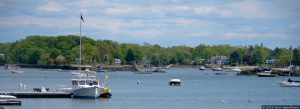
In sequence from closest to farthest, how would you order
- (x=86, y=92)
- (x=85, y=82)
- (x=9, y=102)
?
(x=9, y=102), (x=86, y=92), (x=85, y=82)

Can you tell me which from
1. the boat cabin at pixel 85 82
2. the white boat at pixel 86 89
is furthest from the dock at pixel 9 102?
the boat cabin at pixel 85 82

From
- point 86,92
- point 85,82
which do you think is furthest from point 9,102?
point 85,82

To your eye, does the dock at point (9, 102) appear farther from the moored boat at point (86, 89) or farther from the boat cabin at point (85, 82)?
the boat cabin at point (85, 82)

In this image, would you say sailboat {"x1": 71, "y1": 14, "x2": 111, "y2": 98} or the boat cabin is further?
the boat cabin

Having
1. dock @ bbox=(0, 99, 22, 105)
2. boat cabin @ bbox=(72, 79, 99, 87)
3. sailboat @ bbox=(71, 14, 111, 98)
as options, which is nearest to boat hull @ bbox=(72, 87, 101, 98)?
sailboat @ bbox=(71, 14, 111, 98)

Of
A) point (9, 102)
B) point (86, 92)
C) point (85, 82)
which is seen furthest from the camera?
point (85, 82)

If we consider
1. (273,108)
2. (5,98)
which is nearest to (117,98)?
(5,98)

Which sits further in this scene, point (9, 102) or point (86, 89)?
point (86, 89)

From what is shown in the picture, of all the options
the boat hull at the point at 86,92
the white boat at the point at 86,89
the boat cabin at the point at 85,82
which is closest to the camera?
the boat hull at the point at 86,92

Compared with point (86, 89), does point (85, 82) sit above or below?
above

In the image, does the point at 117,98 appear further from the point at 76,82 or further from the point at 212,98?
the point at 212,98

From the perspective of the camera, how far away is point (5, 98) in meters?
81.3

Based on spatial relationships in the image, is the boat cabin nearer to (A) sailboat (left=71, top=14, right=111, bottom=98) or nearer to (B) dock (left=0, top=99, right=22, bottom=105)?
(A) sailboat (left=71, top=14, right=111, bottom=98)

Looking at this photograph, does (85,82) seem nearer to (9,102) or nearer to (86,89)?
(86,89)
